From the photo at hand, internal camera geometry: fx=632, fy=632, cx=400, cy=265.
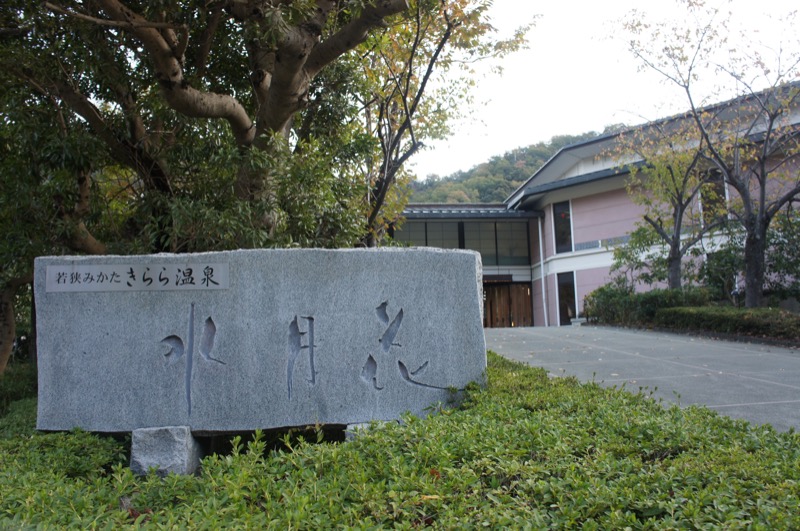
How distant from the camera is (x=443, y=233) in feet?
79.2

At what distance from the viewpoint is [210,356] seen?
16.5 ft

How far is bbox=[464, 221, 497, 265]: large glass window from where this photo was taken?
24.5 meters

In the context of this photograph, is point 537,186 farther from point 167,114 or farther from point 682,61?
point 167,114

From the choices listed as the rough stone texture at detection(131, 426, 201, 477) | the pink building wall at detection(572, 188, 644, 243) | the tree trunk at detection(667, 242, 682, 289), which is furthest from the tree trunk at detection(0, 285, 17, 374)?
the pink building wall at detection(572, 188, 644, 243)

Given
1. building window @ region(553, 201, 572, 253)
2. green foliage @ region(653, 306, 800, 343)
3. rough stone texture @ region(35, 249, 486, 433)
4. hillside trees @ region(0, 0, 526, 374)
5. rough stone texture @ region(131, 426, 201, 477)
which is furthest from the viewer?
building window @ region(553, 201, 572, 253)

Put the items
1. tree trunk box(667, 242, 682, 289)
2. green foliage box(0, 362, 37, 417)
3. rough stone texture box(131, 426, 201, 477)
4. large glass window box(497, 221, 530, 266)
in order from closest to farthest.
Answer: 1. rough stone texture box(131, 426, 201, 477)
2. green foliage box(0, 362, 37, 417)
3. tree trunk box(667, 242, 682, 289)
4. large glass window box(497, 221, 530, 266)

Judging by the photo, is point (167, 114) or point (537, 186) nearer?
point (167, 114)

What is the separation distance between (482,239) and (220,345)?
20385 millimetres

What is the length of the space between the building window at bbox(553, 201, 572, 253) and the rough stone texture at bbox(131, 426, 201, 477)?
1988cm

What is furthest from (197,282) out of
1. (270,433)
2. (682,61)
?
(682,61)

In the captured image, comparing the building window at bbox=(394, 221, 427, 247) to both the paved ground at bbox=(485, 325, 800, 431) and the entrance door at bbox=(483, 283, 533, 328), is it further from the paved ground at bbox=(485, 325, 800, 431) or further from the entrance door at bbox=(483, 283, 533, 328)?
the paved ground at bbox=(485, 325, 800, 431)

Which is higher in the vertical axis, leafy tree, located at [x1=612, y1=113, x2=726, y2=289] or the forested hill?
the forested hill

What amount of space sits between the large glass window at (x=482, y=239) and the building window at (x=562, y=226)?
2.60 meters

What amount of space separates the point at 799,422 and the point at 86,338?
5586 mm
